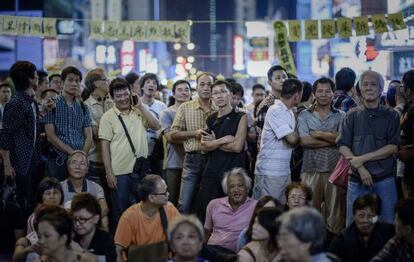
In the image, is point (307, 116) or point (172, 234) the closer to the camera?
point (172, 234)

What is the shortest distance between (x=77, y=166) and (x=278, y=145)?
2024 millimetres

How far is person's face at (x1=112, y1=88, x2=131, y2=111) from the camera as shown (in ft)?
28.3

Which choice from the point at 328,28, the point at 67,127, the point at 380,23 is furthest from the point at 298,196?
the point at 328,28

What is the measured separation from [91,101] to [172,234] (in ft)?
13.5

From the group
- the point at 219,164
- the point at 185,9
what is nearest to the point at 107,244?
the point at 219,164

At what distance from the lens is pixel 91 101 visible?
930 cm

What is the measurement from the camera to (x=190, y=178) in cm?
863

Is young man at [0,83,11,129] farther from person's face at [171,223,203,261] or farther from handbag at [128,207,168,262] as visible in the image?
person's face at [171,223,203,261]

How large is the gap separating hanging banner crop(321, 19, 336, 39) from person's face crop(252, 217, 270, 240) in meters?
7.78

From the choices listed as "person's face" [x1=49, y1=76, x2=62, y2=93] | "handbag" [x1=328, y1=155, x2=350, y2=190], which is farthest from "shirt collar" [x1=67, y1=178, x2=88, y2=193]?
"person's face" [x1=49, y1=76, x2=62, y2=93]

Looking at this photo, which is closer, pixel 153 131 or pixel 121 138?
pixel 121 138

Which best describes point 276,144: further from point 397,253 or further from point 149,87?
point 149,87

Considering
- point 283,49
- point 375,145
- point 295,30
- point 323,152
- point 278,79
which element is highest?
point 295,30

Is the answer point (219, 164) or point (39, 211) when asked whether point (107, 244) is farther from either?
point (219, 164)
